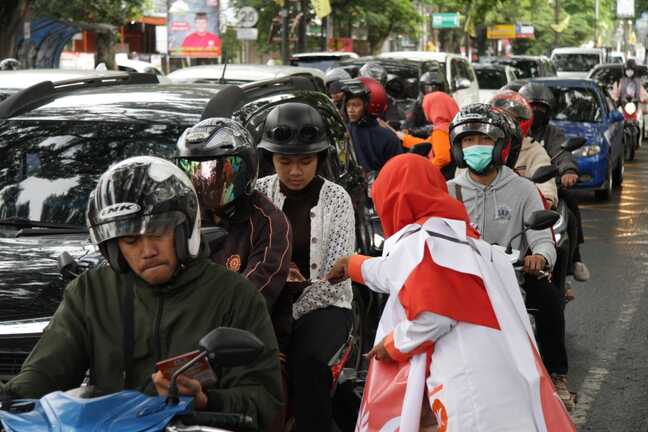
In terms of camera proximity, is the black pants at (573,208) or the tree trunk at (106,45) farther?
the tree trunk at (106,45)

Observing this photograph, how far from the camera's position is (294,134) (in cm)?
588

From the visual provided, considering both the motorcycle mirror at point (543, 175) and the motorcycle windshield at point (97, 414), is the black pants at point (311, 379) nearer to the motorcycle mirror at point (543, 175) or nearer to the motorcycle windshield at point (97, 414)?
the motorcycle windshield at point (97, 414)

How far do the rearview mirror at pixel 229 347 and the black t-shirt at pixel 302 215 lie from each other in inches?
97.7

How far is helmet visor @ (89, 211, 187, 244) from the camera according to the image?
3.58 m

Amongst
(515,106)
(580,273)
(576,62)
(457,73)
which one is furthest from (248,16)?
(515,106)

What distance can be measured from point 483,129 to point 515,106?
1.61 m

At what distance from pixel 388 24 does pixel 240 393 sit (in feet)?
149

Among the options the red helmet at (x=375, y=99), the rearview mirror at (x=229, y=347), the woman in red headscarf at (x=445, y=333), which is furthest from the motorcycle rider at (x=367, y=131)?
the rearview mirror at (x=229, y=347)

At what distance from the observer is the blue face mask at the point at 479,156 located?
6.91 metres

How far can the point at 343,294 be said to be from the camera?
18.7ft

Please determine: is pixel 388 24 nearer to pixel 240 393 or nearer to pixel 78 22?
pixel 78 22

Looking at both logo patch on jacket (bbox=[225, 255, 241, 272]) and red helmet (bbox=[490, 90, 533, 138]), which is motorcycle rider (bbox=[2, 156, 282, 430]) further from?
red helmet (bbox=[490, 90, 533, 138])

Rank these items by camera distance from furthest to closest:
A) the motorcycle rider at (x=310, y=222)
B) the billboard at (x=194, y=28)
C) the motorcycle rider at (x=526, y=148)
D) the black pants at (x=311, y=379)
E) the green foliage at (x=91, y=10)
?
the billboard at (x=194, y=28) → the green foliage at (x=91, y=10) → the motorcycle rider at (x=526, y=148) → the motorcycle rider at (x=310, y=222) → the black pants at (x=311, y=379)

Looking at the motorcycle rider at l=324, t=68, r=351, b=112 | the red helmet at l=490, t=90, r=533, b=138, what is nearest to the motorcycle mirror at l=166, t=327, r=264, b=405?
the red helmet at l=490, t=90, r=533, b=138
